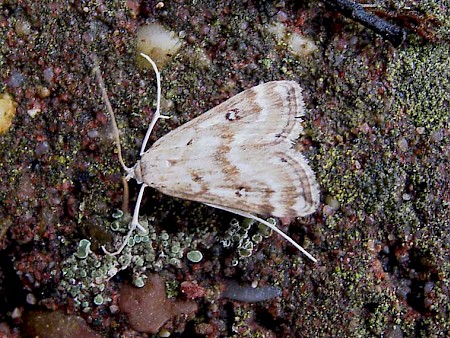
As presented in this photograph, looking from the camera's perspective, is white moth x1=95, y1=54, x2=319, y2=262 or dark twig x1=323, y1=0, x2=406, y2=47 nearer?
white moth x1=95, y1=54, x2=319, y2=262

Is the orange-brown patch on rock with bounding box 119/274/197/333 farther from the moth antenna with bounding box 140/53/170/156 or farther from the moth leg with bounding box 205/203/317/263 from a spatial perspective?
the moth antenna with bounding box 140/53/170/156

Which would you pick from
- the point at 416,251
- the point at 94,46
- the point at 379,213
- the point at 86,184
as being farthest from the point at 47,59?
the point at 416,251

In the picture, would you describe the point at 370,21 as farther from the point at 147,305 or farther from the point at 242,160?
the point at 147,305

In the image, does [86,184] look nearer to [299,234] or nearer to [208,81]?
[208,81]

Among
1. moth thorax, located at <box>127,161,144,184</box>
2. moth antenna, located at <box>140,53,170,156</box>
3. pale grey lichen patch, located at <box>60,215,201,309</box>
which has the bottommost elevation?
pale grey lichen patch, located at <box>60,215,201,309</box>

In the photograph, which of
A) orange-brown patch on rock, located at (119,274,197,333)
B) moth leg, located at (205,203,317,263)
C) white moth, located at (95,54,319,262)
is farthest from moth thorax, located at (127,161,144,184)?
orange-brown patch on rock, located at (119,274,197,333)

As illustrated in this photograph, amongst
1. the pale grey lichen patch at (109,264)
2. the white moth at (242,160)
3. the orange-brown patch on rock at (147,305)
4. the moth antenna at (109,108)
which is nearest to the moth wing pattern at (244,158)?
the white moth at (242,160)
